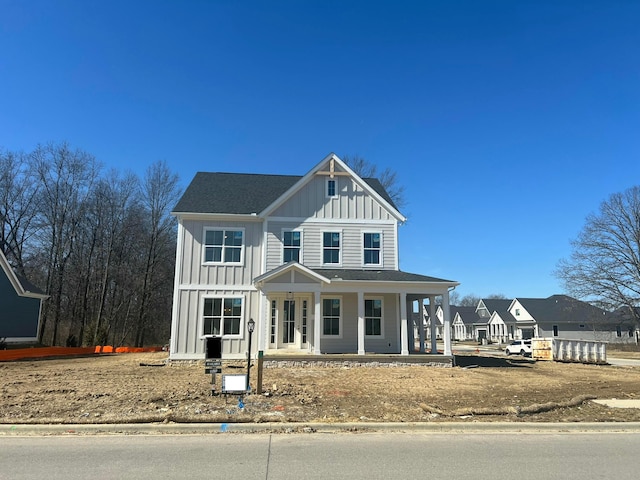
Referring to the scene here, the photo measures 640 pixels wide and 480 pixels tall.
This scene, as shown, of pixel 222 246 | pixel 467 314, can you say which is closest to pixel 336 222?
pixel 222 246

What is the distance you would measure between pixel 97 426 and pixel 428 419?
230 inches

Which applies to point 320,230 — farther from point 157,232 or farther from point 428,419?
point 157,232

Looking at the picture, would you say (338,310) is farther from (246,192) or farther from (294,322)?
(246,192)

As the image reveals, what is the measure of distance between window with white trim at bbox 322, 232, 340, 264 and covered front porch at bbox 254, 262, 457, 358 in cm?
64

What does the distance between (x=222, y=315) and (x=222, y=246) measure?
123 inches

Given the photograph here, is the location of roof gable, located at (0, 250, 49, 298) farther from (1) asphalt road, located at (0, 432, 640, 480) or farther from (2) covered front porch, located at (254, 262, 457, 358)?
(1) asphalt road, located at (0, 432, 640, 480)

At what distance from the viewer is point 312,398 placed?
10.1 m

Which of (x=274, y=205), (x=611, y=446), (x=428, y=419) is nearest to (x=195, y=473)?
(x=428, y=419)

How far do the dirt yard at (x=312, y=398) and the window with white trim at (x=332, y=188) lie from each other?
8768 mm

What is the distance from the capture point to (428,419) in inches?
318

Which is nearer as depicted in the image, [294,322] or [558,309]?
[294,322]

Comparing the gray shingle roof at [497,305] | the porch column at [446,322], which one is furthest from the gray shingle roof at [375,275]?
the gray shingle roof at [497,305]

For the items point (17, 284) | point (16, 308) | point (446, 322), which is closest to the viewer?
point (446, 322)

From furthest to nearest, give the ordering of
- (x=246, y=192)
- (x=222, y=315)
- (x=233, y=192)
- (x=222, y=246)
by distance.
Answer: (x=246, y=192), (x=233, y=192), (x=222, y=246), (x=222, y=315)
